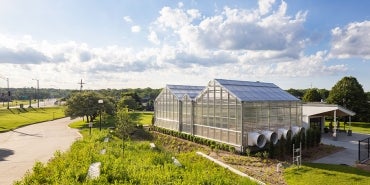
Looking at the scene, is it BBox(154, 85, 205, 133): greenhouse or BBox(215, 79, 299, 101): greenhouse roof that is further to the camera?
BBox(154, 85, 205, 133): greenhouse

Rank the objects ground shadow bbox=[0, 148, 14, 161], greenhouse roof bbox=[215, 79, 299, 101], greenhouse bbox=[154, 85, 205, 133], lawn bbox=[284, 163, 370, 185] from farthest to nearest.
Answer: greenhouse bbox=[154, 85, 205, 133] < greenhouse roof bbox=[215, 79, 299, 101] < ground shadow bbox=[0, 148, 14, 161] < lawn bbox=[284, 163, 370, 185]

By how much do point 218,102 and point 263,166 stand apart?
28.6 feet

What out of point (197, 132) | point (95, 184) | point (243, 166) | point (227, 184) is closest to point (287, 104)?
point (197, 132)

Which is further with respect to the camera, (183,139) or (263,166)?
(183,139)

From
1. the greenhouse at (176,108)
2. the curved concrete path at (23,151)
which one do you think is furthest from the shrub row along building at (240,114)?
the curved concrete path at (23,151)

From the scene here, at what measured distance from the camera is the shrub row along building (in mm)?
25203

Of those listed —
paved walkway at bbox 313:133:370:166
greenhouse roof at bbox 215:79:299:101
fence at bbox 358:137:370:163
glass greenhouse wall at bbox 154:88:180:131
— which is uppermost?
greenhouse roof at bbox 215:79:299:101

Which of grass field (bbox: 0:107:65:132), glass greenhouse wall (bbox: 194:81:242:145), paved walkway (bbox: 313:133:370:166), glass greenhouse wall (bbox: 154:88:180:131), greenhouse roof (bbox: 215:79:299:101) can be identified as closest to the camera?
paved walkway (bbox: 313:133:370:166)

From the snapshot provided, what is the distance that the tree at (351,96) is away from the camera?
5084 cm

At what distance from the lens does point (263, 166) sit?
20766 millimetres

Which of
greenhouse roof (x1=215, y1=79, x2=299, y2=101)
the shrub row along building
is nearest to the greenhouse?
the shrub row along building

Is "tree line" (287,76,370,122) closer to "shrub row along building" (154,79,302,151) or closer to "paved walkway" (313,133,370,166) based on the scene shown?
"paved walkway" (313,133,370,166)

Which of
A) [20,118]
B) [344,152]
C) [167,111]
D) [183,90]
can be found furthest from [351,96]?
[20,118]

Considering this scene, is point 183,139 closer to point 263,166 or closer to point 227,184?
point 263,166
